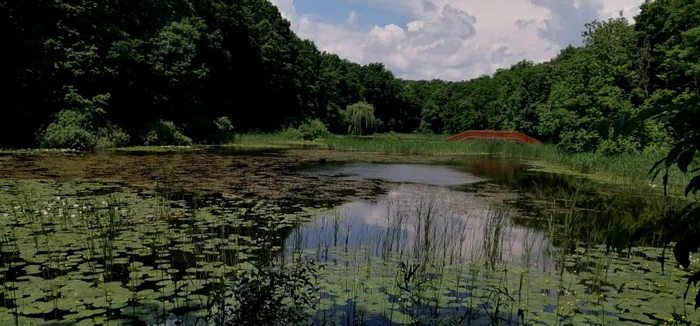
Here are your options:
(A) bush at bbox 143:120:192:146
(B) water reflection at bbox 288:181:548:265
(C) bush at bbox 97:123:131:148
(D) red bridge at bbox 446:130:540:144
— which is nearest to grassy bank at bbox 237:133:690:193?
(A) bush at bbox 143:120:192:146

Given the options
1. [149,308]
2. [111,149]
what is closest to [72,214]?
[149,308]

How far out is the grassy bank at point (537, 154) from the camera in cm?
2077

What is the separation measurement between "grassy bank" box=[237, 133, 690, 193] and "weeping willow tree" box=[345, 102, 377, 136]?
19.5 meters

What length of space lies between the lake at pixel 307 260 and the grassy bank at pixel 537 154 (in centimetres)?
710

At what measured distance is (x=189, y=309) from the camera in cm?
513

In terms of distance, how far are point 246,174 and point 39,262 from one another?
11379mm

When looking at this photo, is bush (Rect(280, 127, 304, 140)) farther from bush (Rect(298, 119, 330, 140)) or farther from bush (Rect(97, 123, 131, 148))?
bush (Rect(97, 123, 131, 148))

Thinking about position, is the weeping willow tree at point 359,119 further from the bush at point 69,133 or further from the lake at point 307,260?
the lake at point 307,260

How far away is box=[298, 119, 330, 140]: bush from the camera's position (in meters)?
52.6

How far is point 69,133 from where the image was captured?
83.8 feet

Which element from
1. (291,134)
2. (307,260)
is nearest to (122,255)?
(307,260)

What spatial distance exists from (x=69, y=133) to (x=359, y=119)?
44.4m

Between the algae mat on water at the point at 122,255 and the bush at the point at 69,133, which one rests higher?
the bush at the point at 69,133

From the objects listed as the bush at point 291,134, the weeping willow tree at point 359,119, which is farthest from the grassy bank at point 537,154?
the weeping willow tree at point 359,119
